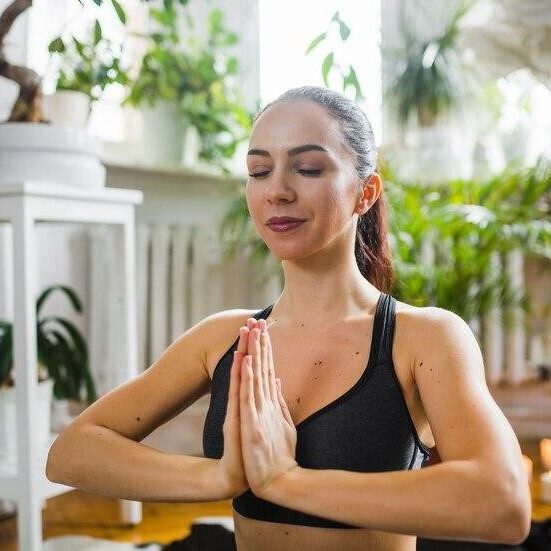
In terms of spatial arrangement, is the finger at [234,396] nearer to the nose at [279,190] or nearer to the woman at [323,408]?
the woman at [323,408]

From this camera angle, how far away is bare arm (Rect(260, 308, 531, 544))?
791 mm

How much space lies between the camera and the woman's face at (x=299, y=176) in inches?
36.6

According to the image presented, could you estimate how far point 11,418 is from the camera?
1946 mm

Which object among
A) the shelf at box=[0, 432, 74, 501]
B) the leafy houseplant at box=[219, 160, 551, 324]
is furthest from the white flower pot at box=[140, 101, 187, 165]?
the shelf at box=[0, 432, 74, 501]

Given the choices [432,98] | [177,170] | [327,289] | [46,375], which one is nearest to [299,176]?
[327,289]

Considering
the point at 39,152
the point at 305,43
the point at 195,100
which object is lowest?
the point at 39,152

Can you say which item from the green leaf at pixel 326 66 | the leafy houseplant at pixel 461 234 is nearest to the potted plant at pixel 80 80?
the green leaf at pixel 326 66

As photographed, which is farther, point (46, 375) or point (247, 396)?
point (46, 375)

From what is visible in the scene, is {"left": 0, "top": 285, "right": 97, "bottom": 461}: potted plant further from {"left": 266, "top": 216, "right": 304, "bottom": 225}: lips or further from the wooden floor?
{"left": 266, "top": 216, "right": 304, "bottom": 225}: lips

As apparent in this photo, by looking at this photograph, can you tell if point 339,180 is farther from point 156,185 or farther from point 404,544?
point 156,185

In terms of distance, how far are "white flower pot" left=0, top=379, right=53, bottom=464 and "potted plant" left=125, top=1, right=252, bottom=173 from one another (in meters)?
1.10

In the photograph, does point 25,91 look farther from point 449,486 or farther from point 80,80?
point 449,486

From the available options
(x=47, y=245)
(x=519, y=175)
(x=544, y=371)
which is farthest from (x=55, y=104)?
(x=544, y=371)

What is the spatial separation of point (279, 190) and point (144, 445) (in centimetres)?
35
